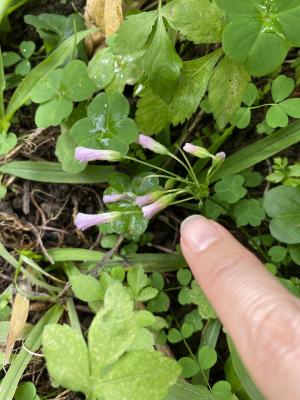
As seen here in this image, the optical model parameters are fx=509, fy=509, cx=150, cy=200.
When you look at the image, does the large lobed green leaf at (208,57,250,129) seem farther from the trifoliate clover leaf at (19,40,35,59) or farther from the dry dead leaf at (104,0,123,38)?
the trifoliate clover leaf at (19,40,35,59)

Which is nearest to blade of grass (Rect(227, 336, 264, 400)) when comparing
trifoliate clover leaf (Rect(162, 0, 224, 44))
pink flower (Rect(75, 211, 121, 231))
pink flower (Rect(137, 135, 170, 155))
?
pink flower (Rect(75, 211, 121, 231))

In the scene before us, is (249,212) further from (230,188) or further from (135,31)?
(135,31)

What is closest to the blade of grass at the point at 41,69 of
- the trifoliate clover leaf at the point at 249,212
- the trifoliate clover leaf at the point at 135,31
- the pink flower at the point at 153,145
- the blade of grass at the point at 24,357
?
the trifoliate clover leaf at the point at 135,31

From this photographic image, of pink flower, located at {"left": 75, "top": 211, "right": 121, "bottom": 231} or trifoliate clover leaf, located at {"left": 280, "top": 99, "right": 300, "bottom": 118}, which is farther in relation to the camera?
trifoliate clover leaf, located at {"left": 280, "top": 99, "right": 300, "bottom": 118}

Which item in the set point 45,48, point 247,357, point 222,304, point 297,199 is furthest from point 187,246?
point 45,48

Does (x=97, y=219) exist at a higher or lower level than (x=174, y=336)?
Answer: higher

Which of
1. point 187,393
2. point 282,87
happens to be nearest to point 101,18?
point 282,87

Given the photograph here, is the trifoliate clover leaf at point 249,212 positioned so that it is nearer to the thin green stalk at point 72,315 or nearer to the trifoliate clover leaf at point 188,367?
the trifoliate clover leaf at point 188,367
